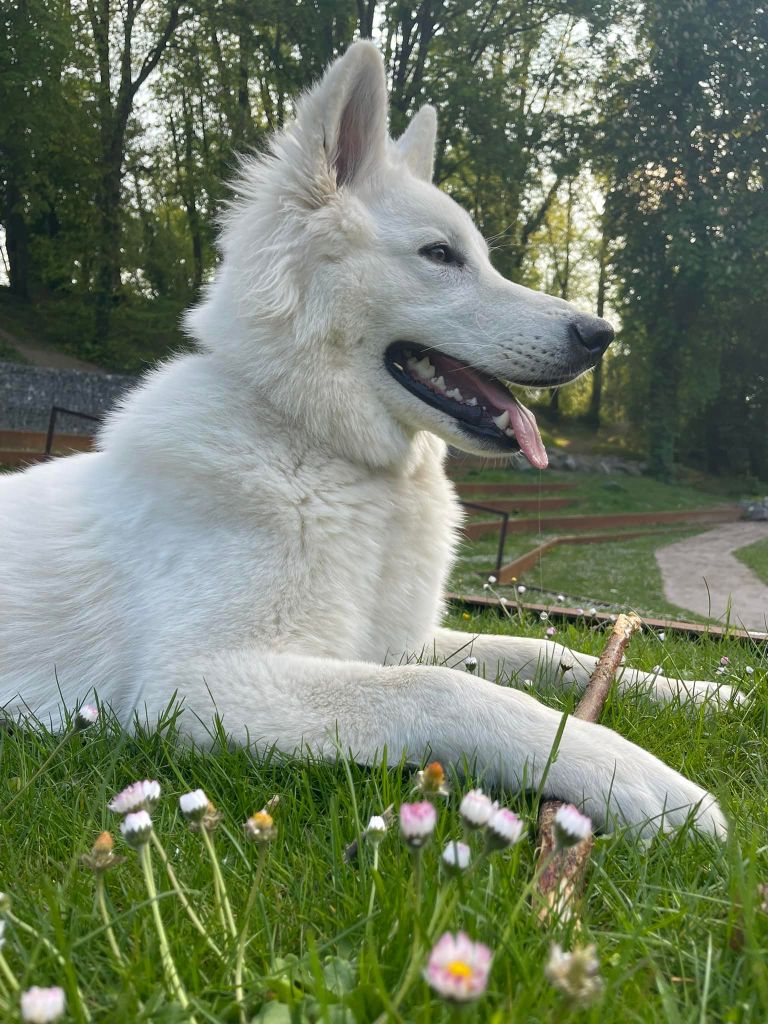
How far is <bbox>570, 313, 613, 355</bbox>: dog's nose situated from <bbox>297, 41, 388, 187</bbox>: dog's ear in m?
0.96

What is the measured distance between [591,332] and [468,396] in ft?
1.52

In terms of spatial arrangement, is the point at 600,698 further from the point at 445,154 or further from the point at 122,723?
the point at 445,154

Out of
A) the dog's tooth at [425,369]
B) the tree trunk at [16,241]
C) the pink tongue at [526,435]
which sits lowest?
the pink tongue at [526,435]

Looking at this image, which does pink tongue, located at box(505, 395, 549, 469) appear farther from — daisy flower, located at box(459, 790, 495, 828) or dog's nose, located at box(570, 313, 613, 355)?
daisy flower, located at box(459, 790, 495, 828)

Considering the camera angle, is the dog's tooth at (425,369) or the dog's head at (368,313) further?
the dog's tooth at (425,369)

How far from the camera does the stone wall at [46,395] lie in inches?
576

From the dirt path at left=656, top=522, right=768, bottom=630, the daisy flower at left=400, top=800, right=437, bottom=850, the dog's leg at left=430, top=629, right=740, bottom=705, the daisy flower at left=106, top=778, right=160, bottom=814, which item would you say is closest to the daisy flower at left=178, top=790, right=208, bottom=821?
the daisy flower at left=106, top=778, right=160, bottom=814

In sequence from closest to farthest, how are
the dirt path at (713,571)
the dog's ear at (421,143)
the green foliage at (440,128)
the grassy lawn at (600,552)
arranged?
the dog's ear at (421,143) < the dirt path at (713,571) < the grassy lawn at (600,552) < the green foliage at (440,128)

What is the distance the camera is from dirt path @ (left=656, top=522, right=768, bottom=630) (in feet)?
31.6

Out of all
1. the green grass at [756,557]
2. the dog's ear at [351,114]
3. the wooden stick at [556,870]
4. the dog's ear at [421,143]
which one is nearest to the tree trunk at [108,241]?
the green grass at [756,557]

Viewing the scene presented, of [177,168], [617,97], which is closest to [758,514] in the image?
[617,97]

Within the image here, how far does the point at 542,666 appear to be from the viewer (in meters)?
2.70

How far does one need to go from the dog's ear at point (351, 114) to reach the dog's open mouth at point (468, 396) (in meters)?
0.69

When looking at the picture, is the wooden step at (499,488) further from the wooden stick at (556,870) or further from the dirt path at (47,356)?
the wooden stick at (556,870)
